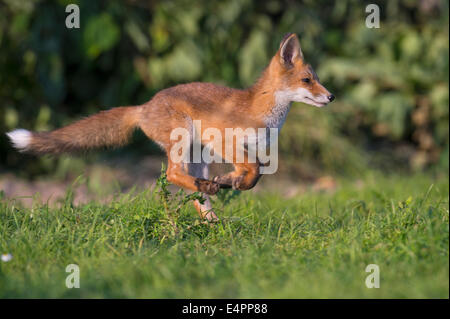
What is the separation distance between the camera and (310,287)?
342 cm

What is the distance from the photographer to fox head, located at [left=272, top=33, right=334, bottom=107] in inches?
199

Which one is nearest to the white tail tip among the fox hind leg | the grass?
the grass

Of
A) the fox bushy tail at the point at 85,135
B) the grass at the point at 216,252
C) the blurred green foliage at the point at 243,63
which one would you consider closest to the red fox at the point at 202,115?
the fox bushy tail at the point at 85,135

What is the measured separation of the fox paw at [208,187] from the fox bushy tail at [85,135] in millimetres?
968

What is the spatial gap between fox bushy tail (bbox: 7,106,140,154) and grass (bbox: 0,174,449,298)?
514 millimetres

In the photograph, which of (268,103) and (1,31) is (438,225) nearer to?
(268,103)

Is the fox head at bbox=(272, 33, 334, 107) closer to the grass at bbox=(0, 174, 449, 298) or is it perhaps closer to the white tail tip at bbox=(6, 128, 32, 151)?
the grass at bbox=(0, 174, 449, 298)

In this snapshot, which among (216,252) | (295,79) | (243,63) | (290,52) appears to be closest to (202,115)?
(295,79)

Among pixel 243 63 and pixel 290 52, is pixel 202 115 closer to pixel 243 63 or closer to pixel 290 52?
pixel 290 52

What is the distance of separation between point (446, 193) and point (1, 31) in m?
6.73

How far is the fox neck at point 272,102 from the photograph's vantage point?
16.6 feet

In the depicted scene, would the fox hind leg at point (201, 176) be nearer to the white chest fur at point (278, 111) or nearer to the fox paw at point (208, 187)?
the fox paw at point (208, 187)

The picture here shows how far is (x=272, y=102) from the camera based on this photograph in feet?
16.7
